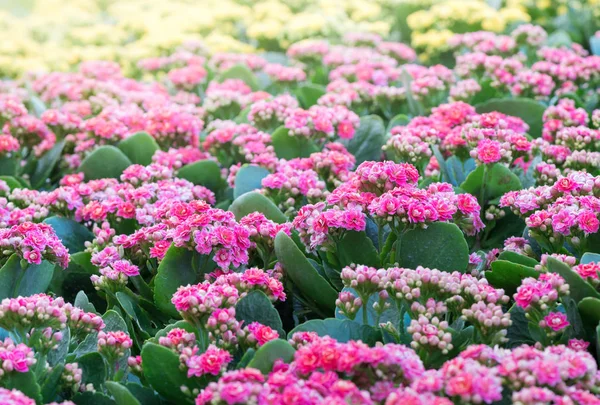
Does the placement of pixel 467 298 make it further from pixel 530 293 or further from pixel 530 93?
pixel 530 93

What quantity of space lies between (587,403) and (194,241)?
1.24 metres

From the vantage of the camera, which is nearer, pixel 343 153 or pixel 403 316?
pixel 403 316

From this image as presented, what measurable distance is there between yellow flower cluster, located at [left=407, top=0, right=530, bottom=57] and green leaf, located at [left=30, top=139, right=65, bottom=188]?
10.3ft

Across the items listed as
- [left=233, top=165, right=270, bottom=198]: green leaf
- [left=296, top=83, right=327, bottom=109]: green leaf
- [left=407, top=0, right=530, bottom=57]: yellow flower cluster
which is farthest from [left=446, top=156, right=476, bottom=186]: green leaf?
[left=407, top=0, right=530, bottom=57]: yellow flower cluster

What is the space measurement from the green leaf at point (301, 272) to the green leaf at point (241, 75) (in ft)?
8.79

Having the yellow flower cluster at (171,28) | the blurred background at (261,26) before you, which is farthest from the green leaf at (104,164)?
the yellow flower cluster at (171,28)

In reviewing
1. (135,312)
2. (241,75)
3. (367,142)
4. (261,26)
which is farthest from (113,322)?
(261,26)

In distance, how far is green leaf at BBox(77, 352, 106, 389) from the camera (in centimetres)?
226

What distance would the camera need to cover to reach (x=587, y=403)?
1.72m

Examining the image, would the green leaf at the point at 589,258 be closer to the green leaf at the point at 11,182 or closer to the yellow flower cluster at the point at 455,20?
the green leaf at the point at 11,182

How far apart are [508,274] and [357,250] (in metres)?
0.49

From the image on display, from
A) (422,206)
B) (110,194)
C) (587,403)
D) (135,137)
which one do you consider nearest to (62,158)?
(135,137)

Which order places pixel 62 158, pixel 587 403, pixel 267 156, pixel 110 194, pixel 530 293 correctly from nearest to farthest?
pixel 587 403, pixel 530 293, pixel 110 194, pixel 267 156, pixel 62 158

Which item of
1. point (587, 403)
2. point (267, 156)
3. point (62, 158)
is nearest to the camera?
point (587, 403)
